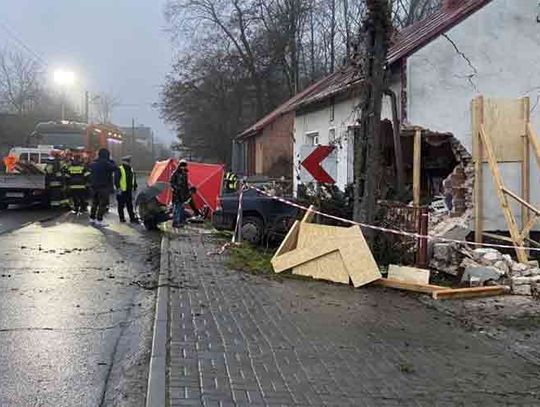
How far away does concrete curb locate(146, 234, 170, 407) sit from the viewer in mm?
4840

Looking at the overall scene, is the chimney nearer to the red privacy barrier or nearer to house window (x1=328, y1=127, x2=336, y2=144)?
house window (x1=328, y1=127, x2=336, y2=144)

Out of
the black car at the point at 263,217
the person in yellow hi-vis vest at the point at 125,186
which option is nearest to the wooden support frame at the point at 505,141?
the black car at the point at 263,217

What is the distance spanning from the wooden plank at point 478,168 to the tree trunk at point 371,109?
216cm

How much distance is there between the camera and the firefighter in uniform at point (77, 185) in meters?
22.4

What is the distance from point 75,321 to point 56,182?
16697 mm

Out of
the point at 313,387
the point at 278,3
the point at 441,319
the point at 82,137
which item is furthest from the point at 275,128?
the point at 313,387

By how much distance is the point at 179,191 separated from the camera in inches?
676

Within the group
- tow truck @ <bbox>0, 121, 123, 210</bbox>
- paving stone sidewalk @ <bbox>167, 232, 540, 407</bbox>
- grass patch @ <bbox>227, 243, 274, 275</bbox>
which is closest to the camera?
paving stone sidewalk @ <bbox>167, 232, 540, 407</bbox>

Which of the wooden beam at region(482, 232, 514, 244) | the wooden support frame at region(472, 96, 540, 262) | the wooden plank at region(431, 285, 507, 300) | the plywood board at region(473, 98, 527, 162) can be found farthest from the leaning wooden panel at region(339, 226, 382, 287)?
the plywood board at region(473, 98, 527, 162)

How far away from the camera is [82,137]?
31.5m

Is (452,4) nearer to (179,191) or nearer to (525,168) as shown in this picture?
(525,168)

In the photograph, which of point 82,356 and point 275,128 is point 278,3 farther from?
point 82,356

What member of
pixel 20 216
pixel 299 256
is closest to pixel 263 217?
pixel 299 256

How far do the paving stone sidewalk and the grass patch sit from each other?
148 cm
